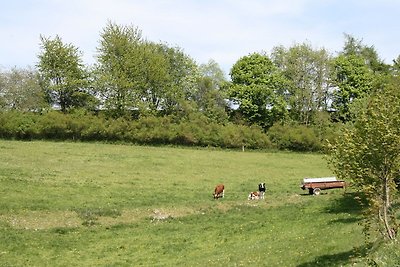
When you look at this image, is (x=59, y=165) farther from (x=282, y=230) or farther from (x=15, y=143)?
(x=282, y=230)

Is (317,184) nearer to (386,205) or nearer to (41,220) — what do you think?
(41,220)

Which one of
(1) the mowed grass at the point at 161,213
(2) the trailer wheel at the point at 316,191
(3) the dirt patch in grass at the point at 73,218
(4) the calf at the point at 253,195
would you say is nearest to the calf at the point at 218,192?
(1) the mowed grass at the point at 161,213

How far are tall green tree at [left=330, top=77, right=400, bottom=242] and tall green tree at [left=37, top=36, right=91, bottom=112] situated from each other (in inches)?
2926

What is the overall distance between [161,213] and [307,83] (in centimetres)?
6432

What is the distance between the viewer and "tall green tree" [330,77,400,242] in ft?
66.0

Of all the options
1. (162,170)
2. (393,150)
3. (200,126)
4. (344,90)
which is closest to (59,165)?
(162,170)

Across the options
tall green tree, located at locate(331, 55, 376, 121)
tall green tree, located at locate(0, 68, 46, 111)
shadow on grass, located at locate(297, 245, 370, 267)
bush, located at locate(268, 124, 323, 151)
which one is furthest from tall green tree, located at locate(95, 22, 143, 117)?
shadow on grass, located at locate(297, 245, 370, 267)

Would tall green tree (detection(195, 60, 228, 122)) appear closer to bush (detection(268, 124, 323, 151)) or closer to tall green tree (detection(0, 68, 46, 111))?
bush (detection(268, 124, 323, 151))

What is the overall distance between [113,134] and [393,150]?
213 feet

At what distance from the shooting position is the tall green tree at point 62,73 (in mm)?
90938

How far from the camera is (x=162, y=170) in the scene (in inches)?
2403

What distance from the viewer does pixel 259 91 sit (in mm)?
93875

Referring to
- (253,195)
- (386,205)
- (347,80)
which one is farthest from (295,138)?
(386,205)

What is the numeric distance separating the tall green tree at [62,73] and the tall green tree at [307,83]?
134ft
